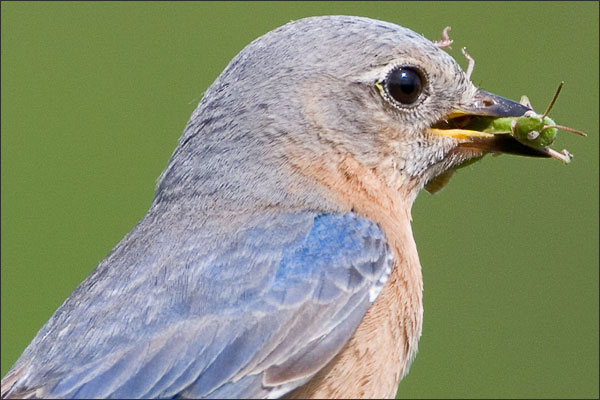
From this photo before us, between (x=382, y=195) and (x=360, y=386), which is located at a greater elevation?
(x=382, y=195)

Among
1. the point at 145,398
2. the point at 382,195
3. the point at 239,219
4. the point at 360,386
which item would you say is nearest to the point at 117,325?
the point at 145,398

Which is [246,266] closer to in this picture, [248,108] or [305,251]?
[305,251]

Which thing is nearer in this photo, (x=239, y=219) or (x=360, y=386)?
(x=360, y=386)

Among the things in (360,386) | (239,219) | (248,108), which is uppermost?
(248,108)

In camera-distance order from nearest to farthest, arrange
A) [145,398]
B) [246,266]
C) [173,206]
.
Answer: [145,398], [246,266], [173,206]

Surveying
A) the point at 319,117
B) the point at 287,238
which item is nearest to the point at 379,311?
the point at 287,238

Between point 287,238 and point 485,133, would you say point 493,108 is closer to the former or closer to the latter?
point 485,133

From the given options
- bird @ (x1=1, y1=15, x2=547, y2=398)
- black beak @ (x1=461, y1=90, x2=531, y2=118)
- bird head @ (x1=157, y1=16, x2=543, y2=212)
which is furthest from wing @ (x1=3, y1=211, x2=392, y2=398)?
black beak @ (x1=461, y1=90, x2=531, y2=118)

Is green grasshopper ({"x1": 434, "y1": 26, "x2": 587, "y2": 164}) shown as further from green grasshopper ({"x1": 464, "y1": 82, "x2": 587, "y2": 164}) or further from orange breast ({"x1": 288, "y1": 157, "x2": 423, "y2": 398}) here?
orange breast ({"x1": 288, "y1": 157, "x2": 423, "y2": 398})
